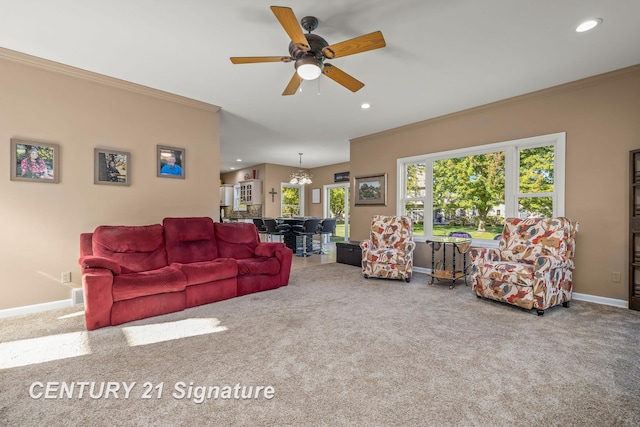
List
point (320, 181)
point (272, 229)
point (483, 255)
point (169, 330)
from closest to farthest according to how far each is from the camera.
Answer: point (169, 330)
point (483, 255)
point (272, 229)
point (320, 181)

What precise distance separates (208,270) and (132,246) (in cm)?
91

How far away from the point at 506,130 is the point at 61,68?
575cm

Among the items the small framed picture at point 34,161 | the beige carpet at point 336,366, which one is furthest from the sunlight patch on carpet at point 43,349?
the small framed picture at point 34,161

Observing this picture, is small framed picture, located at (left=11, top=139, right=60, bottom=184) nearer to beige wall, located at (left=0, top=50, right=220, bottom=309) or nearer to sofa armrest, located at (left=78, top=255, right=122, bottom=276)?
beige wall, located at (left=0, top=50, right=220, bottom=309)

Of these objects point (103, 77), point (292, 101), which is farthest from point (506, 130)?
point (103, 77)

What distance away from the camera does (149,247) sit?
345 centimetres

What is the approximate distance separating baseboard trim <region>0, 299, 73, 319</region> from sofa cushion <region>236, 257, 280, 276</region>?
1930mm

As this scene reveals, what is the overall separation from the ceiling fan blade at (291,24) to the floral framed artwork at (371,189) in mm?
3950

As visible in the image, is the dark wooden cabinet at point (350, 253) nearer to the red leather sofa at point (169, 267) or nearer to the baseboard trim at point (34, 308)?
the red leather sofa at point (169, 267)

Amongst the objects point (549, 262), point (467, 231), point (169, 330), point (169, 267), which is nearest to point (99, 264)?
point (169, 267)

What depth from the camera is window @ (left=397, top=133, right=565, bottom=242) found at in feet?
13.1

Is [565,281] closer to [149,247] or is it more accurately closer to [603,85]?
[603,85]

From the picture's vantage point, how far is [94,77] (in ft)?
11.3

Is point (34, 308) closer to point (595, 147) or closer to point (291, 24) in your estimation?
point (291, 24)
